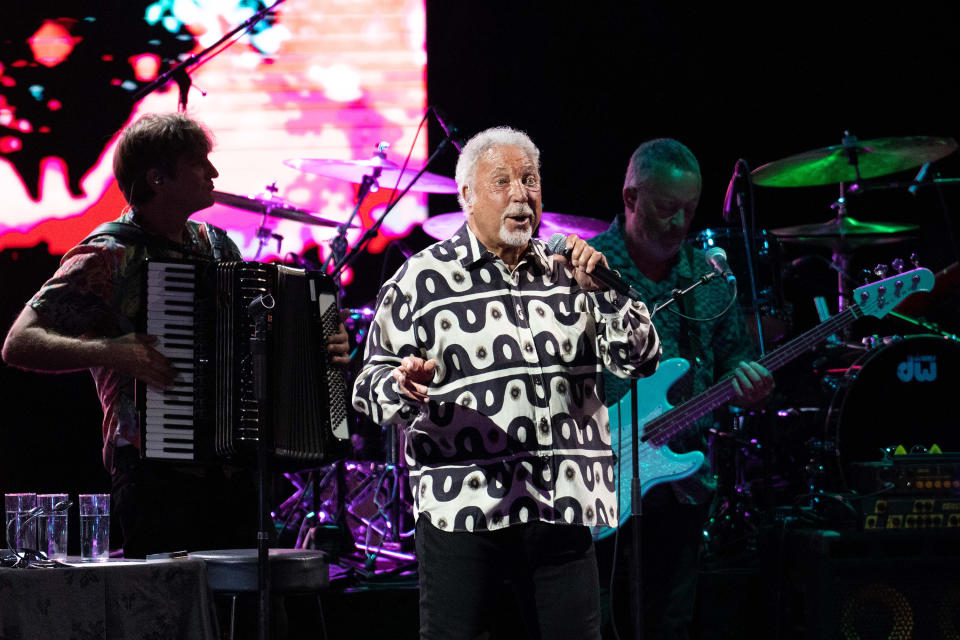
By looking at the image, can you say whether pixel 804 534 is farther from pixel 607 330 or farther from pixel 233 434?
pixel 233 434

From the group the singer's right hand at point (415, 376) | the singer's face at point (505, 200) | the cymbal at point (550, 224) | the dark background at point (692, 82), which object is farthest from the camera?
the dark background at point (692, 82)

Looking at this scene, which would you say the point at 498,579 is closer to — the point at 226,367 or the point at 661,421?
the point at 226,367

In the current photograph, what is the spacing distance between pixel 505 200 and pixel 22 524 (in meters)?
1.60

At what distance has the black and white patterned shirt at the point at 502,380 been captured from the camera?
7.96 ft

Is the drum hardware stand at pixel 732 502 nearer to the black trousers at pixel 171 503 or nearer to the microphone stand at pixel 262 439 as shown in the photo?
the black trousers at pixel 171 503

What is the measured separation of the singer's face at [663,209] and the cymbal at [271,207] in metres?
2.57

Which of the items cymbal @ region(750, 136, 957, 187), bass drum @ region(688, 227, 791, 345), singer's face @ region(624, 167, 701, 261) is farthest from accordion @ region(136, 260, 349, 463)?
cymbal @ region(750, 136, 957, 187)

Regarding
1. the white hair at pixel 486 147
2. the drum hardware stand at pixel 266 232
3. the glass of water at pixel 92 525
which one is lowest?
the glass of water at pixel 92 525

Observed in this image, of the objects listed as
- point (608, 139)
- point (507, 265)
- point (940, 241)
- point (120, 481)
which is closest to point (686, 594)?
point (507, 265)

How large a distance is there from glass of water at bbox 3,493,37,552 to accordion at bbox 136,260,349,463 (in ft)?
1.16

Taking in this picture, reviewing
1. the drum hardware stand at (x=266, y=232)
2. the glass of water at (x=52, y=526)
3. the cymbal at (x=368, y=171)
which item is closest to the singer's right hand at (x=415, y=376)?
the glass of water at (x=52, y=526)

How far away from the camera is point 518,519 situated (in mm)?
2400

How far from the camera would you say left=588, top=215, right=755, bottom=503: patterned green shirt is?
3631 mm

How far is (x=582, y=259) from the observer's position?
2438 millimetres
